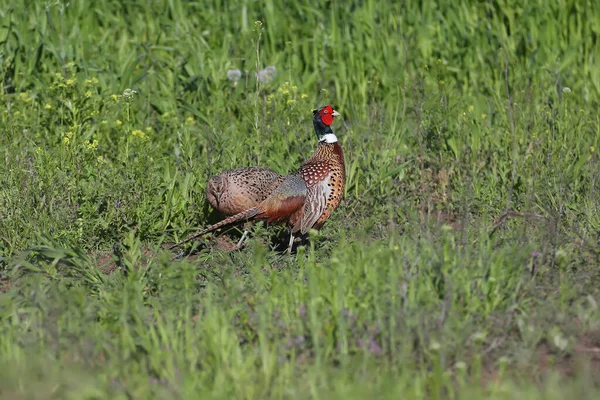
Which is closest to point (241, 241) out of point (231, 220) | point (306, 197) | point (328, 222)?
point (231, 220)

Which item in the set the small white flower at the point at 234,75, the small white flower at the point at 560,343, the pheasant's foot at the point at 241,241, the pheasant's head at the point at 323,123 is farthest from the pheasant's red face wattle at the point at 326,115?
the small white flower at the point at 560,343

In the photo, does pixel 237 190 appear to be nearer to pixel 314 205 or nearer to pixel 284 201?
pixel 284 201

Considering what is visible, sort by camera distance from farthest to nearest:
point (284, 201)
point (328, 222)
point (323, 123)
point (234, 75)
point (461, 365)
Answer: point (234, 75)
point (323, 123)
point (328, 222)
point (284, 201)
point (461, 365)

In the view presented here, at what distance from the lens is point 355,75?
8336 millimetres

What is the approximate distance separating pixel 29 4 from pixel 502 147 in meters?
4.37

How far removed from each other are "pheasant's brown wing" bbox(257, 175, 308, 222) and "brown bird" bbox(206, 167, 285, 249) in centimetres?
4

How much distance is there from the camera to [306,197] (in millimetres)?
6250

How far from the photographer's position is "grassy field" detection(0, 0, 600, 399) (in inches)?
160

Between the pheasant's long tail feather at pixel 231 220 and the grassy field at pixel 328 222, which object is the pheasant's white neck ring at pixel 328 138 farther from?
the pheasant's long tail feather at pixel 231 220

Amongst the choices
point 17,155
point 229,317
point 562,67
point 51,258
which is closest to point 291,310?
point 229,317

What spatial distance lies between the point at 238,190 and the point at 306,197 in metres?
0.45

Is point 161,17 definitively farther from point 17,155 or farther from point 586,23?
point 586,23

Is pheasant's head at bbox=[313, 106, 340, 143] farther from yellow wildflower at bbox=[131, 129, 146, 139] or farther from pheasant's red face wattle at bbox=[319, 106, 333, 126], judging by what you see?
yellow wildflower at bbox=[131, 129, 146, 139]

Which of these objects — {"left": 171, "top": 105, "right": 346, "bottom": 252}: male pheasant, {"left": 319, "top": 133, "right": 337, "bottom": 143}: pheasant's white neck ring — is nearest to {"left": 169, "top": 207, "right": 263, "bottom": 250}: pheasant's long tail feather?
{"left": 171, "top": 105, "right": 346, "bottom": 252}: male pheasant
